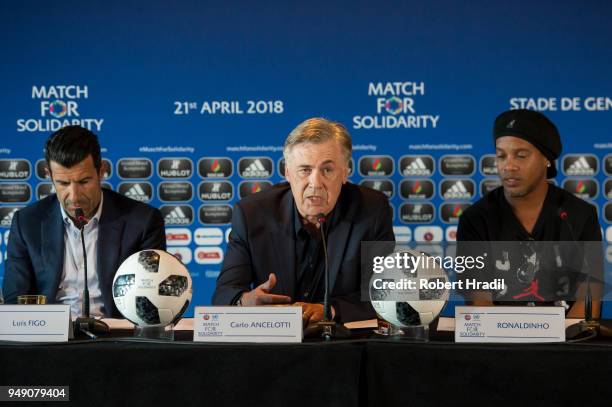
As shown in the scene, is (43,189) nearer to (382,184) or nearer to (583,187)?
(382,184)

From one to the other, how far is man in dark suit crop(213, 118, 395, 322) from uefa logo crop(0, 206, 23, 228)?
6.43 ft

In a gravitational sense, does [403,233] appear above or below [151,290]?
above

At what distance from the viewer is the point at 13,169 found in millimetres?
4465

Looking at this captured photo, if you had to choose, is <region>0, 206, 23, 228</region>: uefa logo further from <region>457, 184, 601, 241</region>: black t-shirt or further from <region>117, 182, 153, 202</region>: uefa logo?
<region>457, 184, 601, 241</region>: black t-shirt

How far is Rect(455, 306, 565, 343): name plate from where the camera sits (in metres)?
1.95

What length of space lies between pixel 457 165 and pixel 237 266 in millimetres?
1827

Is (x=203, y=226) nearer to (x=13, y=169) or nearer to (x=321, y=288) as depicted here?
(x=13, y=169)

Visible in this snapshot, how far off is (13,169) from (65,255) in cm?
145

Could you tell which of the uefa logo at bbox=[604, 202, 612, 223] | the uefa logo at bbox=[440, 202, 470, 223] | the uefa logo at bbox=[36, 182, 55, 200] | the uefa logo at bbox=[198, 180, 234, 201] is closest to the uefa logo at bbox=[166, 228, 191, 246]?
the uefa logo at bbox=[198, 180, 234, 201]

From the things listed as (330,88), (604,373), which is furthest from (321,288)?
(330,88)

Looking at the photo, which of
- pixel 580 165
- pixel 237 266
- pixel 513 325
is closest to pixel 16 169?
pixel 237 266

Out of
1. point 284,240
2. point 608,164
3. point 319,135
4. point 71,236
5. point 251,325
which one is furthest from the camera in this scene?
point 608,164

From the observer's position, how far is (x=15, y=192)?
14.6 ft

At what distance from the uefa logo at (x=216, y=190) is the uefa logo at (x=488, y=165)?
1.47 metres
